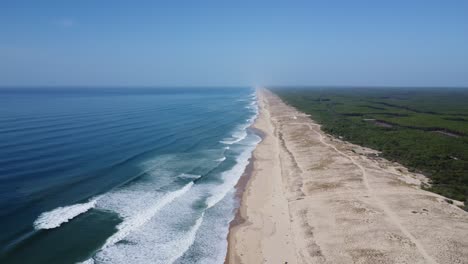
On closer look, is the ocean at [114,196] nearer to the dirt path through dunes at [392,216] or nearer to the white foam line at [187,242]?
the white foam line at [187,242]

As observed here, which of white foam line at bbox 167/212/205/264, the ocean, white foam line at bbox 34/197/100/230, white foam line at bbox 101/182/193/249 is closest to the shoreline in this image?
the ocean

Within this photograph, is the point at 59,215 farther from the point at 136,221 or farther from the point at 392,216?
the point at 392,216

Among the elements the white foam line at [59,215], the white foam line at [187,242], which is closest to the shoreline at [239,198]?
the white foam line at [187,242]

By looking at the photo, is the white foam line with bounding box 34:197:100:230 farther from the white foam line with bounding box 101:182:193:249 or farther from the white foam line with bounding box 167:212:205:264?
the white foam line with bounding box 167:212:205:264

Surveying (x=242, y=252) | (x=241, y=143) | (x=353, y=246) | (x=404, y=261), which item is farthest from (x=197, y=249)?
(x=241, y=143)

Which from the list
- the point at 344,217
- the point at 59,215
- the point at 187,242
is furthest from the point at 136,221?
the point at 344,217

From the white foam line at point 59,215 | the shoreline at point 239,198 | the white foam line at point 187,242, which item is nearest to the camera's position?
the white foam line at point 187,242
